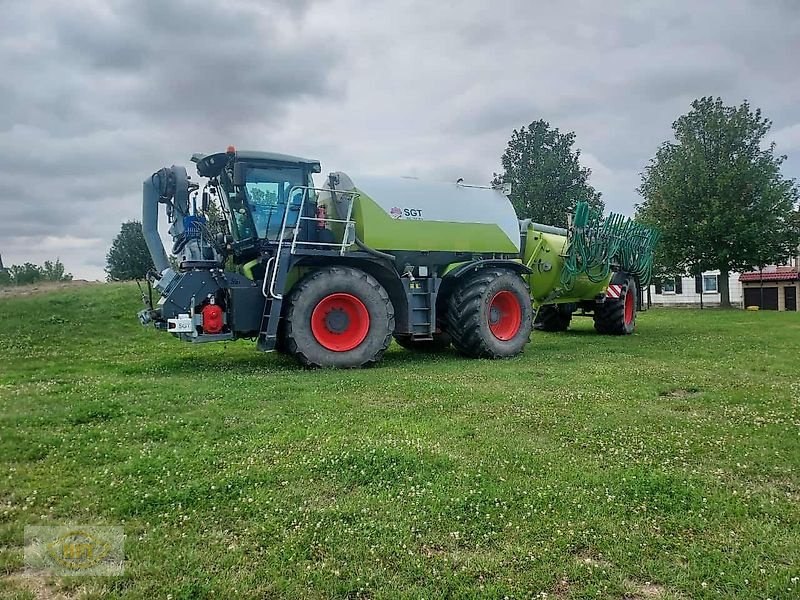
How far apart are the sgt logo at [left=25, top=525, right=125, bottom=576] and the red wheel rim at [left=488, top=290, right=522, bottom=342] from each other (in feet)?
33.1

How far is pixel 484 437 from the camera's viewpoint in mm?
6242

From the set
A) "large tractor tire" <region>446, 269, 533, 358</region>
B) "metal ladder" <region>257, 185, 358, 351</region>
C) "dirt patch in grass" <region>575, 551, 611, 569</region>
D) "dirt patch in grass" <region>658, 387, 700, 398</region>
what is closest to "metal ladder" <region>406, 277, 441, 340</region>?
"large tractor tire" <region>446, 269, 533, 358</region>

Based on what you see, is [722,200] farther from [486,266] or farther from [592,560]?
[592,560]

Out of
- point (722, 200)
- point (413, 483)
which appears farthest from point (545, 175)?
point (413, 483)

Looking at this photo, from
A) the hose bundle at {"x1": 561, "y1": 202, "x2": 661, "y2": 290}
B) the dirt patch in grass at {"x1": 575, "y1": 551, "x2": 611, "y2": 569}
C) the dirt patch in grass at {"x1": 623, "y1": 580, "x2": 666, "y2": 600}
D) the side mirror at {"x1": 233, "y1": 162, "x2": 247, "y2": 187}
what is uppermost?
the side mirror at {"x1": 233, "y1": 162, "x2": 247, "y2": 187}

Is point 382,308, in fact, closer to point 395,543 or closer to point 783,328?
point 395,543

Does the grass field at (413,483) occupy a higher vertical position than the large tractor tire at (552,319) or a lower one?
lower

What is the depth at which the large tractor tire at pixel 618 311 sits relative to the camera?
18.5 metres

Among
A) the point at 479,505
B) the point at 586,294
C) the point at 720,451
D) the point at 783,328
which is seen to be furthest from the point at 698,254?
the point at 479,505

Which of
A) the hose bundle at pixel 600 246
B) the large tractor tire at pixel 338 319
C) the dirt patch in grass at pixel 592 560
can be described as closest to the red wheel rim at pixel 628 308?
the hose bundle at pixel 600 246

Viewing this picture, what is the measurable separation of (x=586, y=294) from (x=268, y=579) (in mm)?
15110

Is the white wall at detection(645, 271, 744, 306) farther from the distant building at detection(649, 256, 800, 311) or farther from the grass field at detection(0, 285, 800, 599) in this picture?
the grass field at detection(0, 285, 800, 599)

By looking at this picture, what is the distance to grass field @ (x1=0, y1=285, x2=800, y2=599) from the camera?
3645mm

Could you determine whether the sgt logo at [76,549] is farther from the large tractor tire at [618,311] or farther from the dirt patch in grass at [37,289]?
the dirt patch in grass at [37,289]
